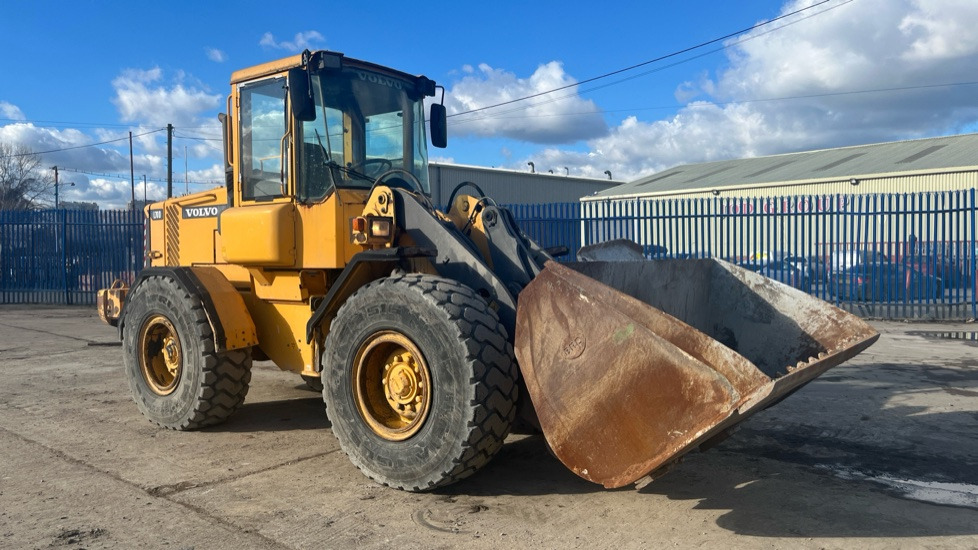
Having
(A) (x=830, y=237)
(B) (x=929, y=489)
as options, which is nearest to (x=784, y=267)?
(A) (x=830, y=237)

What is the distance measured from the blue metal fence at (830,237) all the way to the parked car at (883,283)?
0.06 feet

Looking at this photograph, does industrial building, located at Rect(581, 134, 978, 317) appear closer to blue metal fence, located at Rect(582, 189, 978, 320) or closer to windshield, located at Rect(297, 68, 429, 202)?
blue metal fence, located at Rect(582, 189, 978, 320)

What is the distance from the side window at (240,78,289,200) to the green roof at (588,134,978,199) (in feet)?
85.4

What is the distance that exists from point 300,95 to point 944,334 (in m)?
11.4

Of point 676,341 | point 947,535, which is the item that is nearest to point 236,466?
point 676,341

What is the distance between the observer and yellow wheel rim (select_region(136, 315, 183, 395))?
604 centimetres

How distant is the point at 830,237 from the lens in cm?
1452

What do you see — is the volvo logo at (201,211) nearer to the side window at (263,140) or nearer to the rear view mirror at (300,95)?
the side window at (263,140)

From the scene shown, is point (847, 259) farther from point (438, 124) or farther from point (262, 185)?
point (262, 185)

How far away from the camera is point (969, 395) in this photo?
7.13m

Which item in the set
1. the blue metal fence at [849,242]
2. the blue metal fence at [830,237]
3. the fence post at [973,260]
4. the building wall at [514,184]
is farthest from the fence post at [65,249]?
the fence post at [973,260]

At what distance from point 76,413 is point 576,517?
476cm

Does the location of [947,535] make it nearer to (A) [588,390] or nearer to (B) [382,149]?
(A) [588,390]

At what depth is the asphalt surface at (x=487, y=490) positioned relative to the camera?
3740mm
